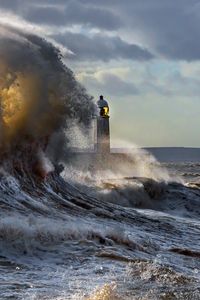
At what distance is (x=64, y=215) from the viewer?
891 centimetres

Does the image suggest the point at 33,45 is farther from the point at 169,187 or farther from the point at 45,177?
the point at 169,187

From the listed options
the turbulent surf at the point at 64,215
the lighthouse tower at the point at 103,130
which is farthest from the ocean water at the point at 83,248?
the lighthouse tower at the point at 103,130

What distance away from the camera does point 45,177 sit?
11.4 m

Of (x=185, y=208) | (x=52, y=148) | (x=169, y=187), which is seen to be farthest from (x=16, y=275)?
(x=169, y=187)

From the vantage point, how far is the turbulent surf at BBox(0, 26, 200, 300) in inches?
208

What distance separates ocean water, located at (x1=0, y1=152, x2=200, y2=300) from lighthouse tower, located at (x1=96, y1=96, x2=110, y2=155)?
10.9 metres

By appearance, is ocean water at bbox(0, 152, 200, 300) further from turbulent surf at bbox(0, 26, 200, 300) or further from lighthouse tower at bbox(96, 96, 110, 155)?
lighthouse tower at bbox(96, 96, 110, 155)

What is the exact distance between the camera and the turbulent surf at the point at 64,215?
208 inches

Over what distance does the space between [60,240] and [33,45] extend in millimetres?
6665

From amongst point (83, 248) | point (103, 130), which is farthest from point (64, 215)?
point (103, 130)

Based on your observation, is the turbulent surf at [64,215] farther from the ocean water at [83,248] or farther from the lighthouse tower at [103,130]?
the lighthouse tower at [103,130]

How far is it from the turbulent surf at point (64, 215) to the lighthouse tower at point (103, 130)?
195 inches

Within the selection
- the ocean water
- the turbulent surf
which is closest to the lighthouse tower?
the turbulent surf

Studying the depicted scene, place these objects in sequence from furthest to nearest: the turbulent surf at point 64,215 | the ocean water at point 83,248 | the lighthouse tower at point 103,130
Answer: the lighthouse tower at point 103,130 → the turbulent surf at point 64,215 → the ocean water at point 83,248
